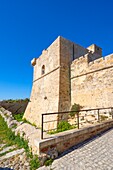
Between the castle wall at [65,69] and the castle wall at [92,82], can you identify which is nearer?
the castle wall at [92,82]

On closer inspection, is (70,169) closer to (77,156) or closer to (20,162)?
(77,156)

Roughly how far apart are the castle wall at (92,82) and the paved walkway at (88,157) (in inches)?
169

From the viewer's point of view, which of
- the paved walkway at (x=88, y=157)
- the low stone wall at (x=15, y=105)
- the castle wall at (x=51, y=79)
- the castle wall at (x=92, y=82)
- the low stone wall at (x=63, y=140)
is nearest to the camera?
the paved walkway at (x=88, y=157)

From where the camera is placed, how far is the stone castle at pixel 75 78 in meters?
8.09

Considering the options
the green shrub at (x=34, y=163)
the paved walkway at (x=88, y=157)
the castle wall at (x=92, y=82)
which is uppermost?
the castle wall at (x=92, y=82)

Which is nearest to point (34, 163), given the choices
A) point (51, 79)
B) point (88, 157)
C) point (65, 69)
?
point (88, 157)

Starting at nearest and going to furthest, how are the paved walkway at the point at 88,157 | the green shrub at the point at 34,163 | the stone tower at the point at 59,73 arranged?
the paved walkway at the point at 88,157 < the green shrub at the point at 34,163 < the stone tower at the point at 59,73

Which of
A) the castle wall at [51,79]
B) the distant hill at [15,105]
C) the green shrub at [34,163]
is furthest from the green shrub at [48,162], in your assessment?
the distant hill at [15,105]

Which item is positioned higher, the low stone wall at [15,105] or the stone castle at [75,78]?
the stone castle at [75,78]

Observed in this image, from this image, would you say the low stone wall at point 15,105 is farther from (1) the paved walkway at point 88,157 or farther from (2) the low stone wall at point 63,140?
(1) the paved walkway at point 88,157

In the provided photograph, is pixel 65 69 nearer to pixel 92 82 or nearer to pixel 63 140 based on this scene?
pixel 92 82

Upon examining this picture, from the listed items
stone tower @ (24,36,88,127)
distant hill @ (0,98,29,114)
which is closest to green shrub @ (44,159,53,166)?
stone tower @ (24,36,88,127)

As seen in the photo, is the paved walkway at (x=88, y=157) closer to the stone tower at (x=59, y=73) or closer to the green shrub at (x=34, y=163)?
the green shrub at (x=34, y=163)

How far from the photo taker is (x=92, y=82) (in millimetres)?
8898
